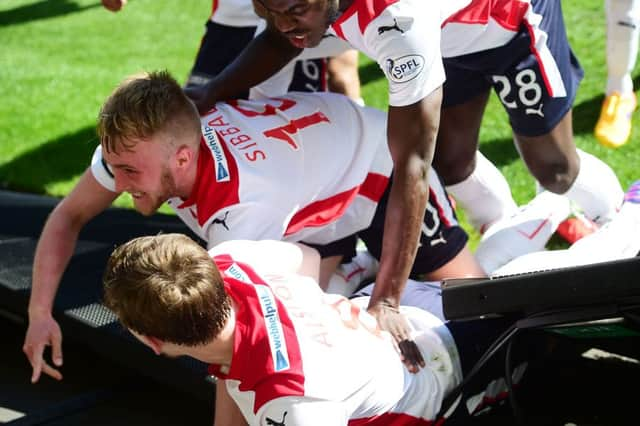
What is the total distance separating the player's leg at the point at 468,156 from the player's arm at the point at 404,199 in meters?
0.67

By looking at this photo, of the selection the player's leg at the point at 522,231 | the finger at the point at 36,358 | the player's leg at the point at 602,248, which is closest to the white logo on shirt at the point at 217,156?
the finger at the point at 36,358

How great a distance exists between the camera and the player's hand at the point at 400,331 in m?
1.96

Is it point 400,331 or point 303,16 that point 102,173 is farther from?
point 400,331

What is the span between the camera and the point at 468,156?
2977 mm

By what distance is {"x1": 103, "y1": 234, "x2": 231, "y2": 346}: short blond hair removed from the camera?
5.44ft

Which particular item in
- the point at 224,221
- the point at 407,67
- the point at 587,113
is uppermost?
the point at 407,67

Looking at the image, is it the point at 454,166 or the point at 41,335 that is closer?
the point at 41,335

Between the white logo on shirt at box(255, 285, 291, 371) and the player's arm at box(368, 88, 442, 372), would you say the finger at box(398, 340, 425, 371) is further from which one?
the white logo on shirt at box(255, 285, 291, 371)

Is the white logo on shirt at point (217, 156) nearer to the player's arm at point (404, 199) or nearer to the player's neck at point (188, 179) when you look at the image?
the player's neck at point (188, 179)

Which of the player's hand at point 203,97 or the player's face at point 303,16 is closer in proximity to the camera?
the player's face at point 303,16

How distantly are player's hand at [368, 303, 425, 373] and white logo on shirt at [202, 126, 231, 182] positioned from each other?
0.48 metres

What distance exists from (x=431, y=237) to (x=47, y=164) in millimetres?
3064

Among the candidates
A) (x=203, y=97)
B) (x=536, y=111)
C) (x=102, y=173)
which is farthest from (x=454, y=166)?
(x=102, y=173)

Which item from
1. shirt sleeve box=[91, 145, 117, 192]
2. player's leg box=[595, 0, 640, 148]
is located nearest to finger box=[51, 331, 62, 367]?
shirt sleeve box=[91, 145, 117, 192]
